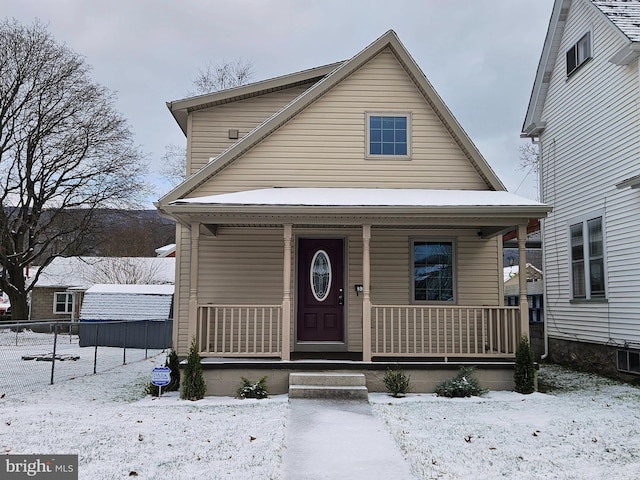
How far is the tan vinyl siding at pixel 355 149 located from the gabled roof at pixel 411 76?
0.36 ft

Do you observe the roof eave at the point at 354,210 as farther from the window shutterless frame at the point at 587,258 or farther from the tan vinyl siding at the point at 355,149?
the window shutterless frame at the point at 587,258

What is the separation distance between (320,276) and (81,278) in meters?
24.8

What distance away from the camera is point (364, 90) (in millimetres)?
10414

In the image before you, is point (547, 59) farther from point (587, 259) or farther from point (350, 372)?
point (350, 372)

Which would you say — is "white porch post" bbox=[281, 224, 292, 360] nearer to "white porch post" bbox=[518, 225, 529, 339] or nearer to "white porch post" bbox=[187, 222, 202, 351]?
"white porch post" bbox=[187, 222, 202, 351]

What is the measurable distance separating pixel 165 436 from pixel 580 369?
905 cm

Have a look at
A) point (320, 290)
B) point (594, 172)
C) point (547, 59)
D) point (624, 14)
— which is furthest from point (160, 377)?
point (547, 59)

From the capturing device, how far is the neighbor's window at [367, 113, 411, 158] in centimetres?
1038

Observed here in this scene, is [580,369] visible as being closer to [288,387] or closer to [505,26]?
[288,387]

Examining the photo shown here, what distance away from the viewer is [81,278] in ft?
103

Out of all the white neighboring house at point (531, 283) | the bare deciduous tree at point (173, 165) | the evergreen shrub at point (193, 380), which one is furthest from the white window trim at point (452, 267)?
the bare deciduous tree at point (173, 165)

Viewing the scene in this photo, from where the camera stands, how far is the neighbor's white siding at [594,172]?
10.2 meters

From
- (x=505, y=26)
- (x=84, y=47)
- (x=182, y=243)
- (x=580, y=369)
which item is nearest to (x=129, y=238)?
(x=84, y=47)

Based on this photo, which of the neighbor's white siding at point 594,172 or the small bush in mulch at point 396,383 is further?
the neighbor's white siding at point 594,172
